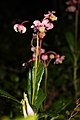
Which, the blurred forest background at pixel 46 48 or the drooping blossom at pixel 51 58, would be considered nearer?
the drooping blossom at pixel 51 58

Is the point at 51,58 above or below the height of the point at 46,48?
below

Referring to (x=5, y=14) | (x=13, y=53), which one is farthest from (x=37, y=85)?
(x=5, y=14)

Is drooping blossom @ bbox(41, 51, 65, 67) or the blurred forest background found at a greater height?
the blurred forest background

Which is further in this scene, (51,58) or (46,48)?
(46,48)

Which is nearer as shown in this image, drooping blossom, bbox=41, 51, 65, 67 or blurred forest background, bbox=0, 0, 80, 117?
drooping blossom, bbox=41, 51, 65, 67

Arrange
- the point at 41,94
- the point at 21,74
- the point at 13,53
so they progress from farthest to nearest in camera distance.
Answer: the point at 13,53 → the point at 21,74 → the point at 41,94

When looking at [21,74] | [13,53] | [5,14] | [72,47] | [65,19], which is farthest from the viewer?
[5,14]

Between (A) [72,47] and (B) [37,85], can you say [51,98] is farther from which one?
(B) [37,85]

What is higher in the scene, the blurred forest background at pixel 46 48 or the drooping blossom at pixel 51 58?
the blurred forest background at pixel 46 48
